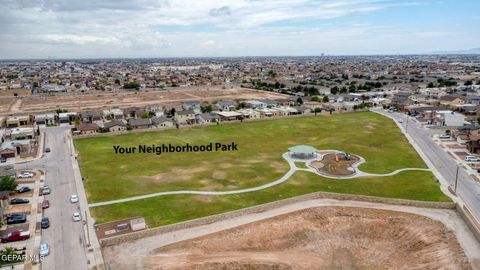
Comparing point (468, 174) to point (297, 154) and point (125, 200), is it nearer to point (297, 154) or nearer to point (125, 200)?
point (297, 154)

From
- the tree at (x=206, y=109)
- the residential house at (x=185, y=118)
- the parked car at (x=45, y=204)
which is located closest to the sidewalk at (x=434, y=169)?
the parked car at (x=45, y=204)

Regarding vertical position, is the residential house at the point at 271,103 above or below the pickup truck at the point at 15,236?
above

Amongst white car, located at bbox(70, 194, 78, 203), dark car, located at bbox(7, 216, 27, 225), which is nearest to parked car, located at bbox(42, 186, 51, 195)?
white car, located at bbox(70, 194, 78, 203)

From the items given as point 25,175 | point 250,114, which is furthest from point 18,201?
point 250,114

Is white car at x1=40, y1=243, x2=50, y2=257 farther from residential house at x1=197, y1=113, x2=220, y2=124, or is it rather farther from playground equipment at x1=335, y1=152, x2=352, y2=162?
residential house at x1=197, y1=113, x2=220, y2=124

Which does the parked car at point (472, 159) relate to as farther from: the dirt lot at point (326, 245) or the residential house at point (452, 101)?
the residential house at point (452, 101)

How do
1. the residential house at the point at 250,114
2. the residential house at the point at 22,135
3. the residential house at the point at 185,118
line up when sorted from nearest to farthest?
1. the residential house at the point at 22,135
2. the residential house at the point at 185,118
3. the residential house at the point at 250,114

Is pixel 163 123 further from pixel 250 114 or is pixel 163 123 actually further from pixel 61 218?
pixel 61 218

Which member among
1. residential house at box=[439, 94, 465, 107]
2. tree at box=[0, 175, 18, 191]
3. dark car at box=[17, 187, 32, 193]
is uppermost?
residential house at box=[439, 94, 465, 107]
